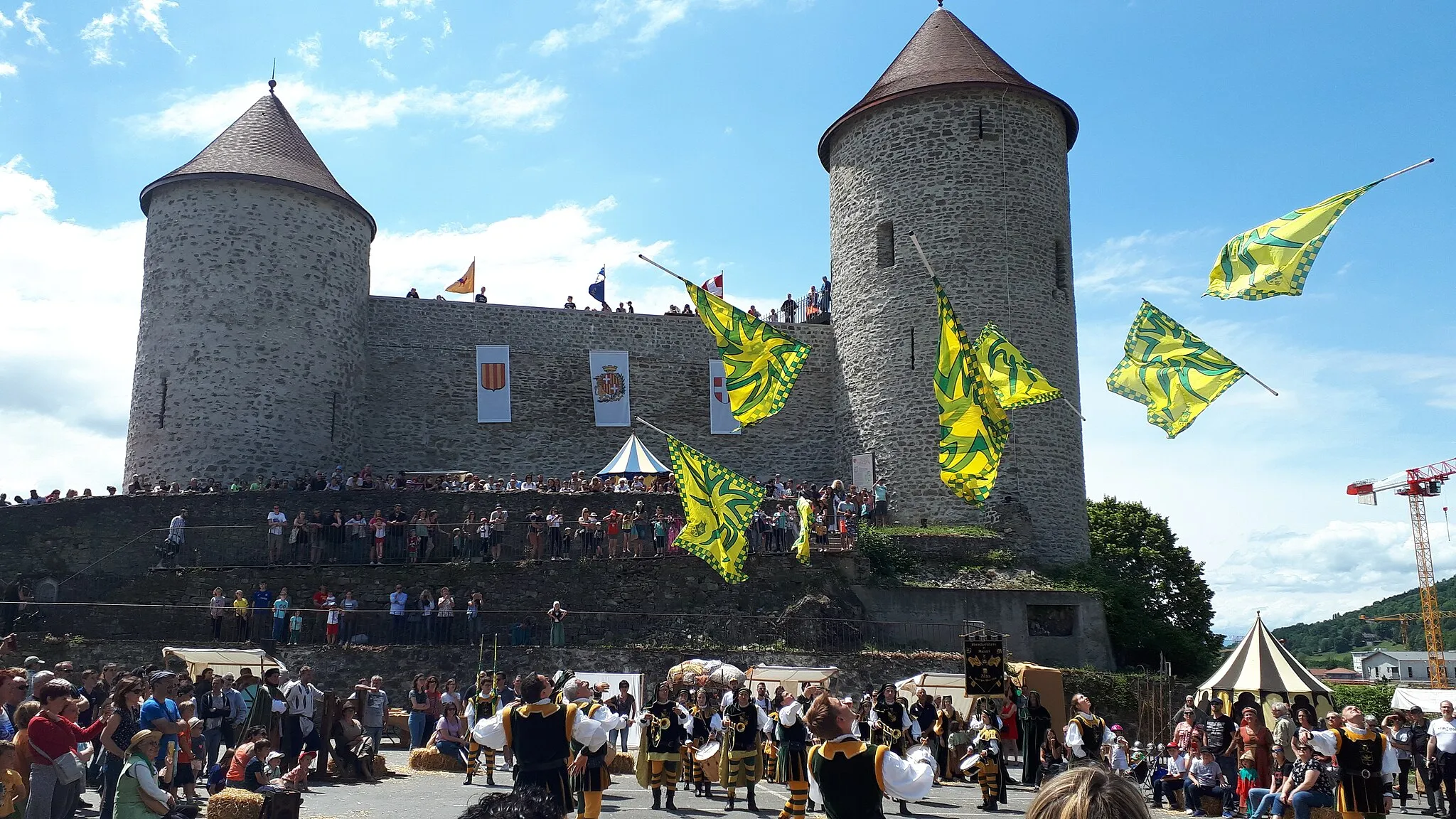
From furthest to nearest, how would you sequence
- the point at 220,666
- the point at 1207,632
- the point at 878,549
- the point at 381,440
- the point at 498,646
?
the point at 1207,632 < the point at 381,440 < the point at 878,549 < the point at 498,646 < the point at 220,666

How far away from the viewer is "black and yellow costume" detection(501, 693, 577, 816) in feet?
30.4

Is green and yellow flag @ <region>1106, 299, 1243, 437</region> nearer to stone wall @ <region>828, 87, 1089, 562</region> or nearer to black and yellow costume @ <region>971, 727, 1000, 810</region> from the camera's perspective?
black and yellow costume @ <region>971, 727, 1000, 810</region>

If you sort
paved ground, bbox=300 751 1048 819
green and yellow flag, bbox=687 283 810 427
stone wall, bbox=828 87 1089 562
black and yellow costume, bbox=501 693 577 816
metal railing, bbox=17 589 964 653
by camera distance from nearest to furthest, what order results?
black and yellow costume, bbox=501 693 577 816
paved ground, bbox=300 751 1048 819
green and yellow flag, bbox=687 283 810 427
metal railing, bbox=17 589 964 653
stone wall, bbox=828 87 1089 562

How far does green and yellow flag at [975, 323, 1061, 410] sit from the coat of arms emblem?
56.3 ft

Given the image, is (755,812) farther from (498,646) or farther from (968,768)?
(498,646)

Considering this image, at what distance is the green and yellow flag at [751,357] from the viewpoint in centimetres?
1745

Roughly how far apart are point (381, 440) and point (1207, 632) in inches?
993

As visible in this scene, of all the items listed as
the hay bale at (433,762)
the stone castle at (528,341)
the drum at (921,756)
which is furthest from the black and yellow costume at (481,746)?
the stone castle at (528,341)

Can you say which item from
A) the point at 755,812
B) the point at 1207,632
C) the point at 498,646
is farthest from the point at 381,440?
the point at 1207,632

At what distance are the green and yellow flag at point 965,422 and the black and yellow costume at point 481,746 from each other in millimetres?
6468

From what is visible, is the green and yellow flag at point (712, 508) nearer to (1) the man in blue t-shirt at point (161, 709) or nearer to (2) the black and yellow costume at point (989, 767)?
(2) the black and yellow costume at point (989, 767)

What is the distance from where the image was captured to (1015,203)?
31672 millimetres

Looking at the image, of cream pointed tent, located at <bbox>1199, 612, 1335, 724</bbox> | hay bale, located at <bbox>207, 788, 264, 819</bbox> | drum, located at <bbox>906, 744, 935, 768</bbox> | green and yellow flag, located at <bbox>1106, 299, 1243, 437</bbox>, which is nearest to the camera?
drum, located at <bbox>906, 744, 935, 768</bbox>

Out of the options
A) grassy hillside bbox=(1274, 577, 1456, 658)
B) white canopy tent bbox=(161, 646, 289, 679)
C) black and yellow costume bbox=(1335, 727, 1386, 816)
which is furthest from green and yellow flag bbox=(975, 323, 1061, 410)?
grassy hillside bbox=(1274, 577, 1456, 658)
